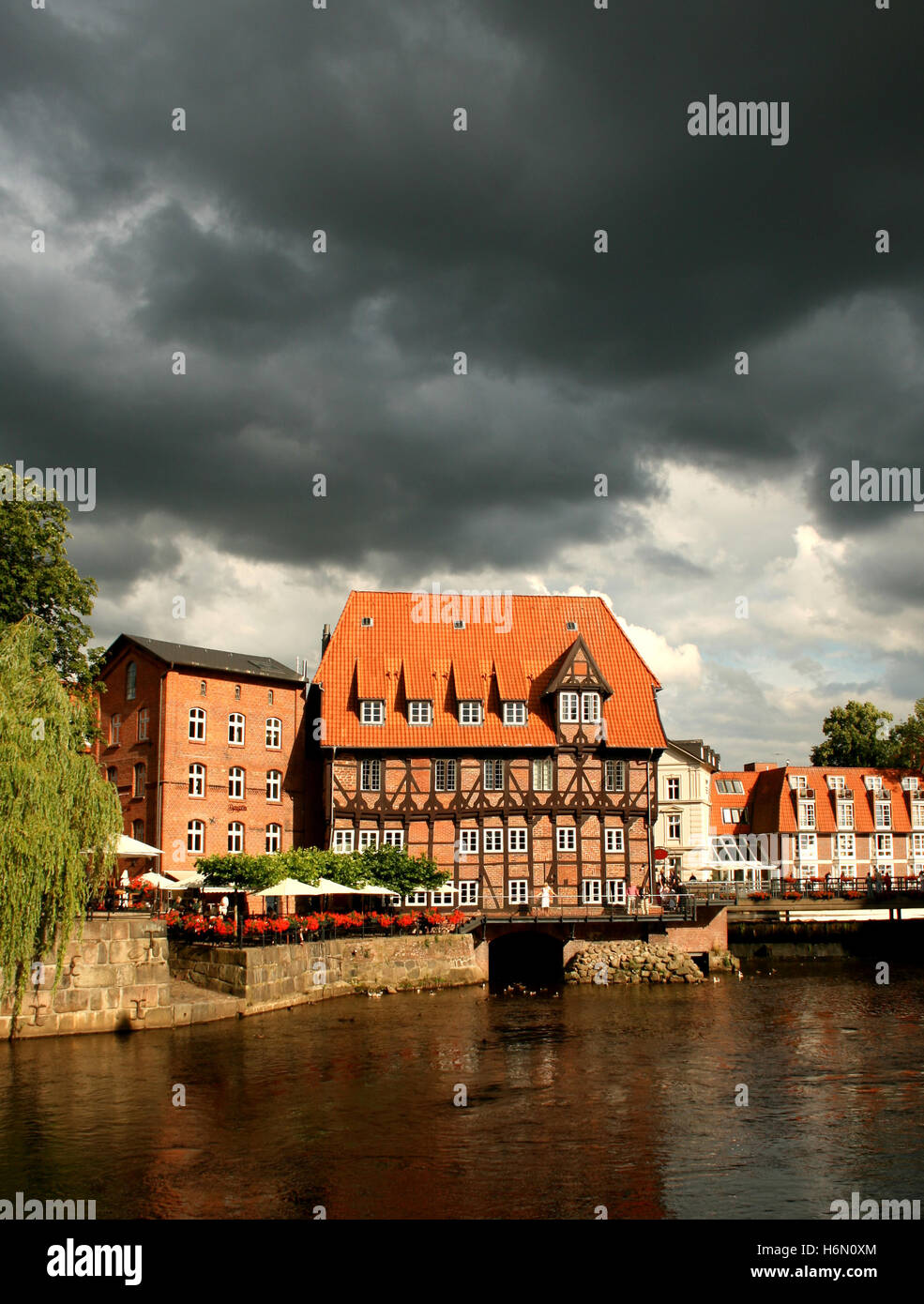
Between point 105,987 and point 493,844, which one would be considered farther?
point 493,844

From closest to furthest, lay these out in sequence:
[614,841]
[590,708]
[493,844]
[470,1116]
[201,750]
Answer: [470,1116], [201,750], [493,844], [614,841], [590,708]

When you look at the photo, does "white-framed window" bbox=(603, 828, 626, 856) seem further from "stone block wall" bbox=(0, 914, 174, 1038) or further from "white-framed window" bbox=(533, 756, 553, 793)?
"stone block wall" bbox=(0, 914, 174, 1038)

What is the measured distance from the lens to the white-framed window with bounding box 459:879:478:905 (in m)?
45.5

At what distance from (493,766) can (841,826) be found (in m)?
32.6

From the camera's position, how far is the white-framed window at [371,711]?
154 feet

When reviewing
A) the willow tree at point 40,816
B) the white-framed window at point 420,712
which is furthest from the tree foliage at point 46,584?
the white-framed window at point 420,712

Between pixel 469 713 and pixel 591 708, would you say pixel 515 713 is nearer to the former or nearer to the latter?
pixel 469 713

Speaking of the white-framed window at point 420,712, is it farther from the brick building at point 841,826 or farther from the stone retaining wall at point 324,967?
the brick building at point 841,826

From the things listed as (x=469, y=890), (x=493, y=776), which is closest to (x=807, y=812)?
(x=493, y=776)

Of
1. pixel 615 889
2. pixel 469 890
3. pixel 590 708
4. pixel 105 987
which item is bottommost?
pixel 105 987

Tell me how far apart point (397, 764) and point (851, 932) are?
81.0 feet

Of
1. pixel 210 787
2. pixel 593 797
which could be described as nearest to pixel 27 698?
pixel 210 787

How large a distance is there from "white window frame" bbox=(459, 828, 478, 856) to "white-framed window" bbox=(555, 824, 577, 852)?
136 inches

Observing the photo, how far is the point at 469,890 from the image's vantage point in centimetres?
4562
